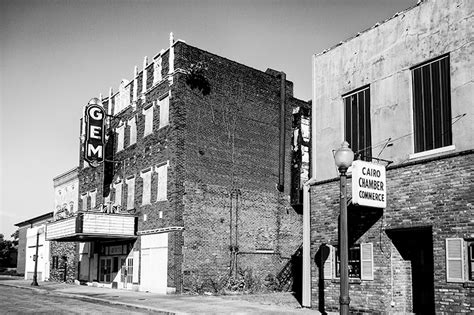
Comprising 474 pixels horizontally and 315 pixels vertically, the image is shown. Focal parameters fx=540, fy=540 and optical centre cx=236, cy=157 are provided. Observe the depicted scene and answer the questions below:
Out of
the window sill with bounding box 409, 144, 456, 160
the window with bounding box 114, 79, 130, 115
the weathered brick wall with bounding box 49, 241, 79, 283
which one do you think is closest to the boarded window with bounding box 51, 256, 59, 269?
the weathered brick wall with bounding box 49, 241, 79, 283

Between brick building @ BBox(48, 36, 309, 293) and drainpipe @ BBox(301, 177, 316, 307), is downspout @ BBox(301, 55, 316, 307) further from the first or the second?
brick building @ BBox(48, 36, 309, 293)

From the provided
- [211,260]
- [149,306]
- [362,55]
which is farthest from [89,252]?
[362,55]

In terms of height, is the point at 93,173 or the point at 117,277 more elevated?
the point at 93,173

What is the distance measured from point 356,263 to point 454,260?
3.49 metres

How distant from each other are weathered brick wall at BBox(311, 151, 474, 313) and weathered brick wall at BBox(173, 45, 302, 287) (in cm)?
1026

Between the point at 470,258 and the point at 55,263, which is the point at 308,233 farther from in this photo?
the point at 55,263

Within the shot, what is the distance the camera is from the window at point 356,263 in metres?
15.7

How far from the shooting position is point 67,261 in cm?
4091

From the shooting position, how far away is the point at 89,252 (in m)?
36.8

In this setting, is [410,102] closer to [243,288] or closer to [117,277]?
[243,288]

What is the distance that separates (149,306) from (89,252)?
18040 millimetres

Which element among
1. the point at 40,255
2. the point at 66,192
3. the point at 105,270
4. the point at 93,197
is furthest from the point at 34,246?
the point at 105,270

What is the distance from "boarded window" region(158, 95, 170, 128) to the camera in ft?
93.9

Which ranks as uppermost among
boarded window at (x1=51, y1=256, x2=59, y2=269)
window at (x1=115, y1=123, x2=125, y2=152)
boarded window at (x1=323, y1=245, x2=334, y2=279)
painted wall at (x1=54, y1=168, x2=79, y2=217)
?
window at (x1=115, y1=123, x2=125, y2=152)
